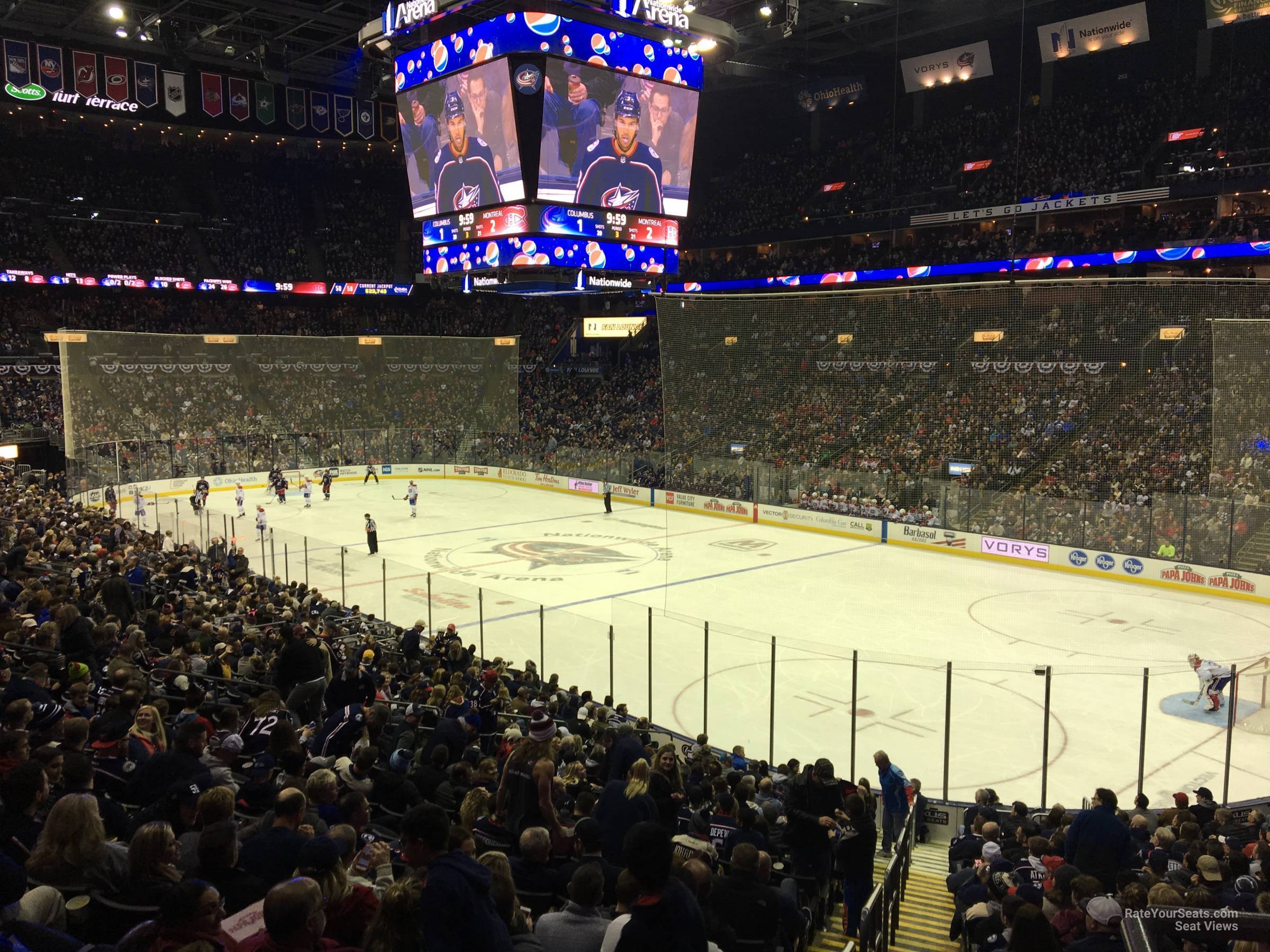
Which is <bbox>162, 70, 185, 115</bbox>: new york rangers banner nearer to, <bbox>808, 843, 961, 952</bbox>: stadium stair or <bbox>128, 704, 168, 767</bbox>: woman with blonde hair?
<bbox>128, 704, 168, 767</bbox>: woman with blonde hair

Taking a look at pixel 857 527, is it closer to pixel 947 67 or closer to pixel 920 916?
pixel 920 916

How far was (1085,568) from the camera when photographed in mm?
21500

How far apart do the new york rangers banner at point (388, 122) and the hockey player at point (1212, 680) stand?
4324cm

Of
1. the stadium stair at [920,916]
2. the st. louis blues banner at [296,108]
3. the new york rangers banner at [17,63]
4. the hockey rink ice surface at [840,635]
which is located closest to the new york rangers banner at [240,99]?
the st. louis blues banner at [296,108]

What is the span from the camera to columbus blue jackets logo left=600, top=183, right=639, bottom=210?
21.7 meters

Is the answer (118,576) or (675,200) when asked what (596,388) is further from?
(118,576)

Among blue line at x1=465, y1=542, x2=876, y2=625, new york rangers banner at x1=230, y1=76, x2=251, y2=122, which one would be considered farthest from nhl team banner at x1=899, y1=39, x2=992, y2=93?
new york rangers banner at x1=230, y1=76, x2=251, y2=122

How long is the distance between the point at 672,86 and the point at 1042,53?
18.6 meters

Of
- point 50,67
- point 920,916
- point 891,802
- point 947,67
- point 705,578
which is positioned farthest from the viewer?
point 50,67

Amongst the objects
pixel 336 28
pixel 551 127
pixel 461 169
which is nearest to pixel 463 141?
pixel 461 169

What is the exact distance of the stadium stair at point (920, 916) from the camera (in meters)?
6.34

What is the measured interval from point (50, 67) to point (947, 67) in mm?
35039

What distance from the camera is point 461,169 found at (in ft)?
72.9

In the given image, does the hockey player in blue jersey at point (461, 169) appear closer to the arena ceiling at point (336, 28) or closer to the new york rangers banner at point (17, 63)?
the arena ceiling at point (336, 28)
